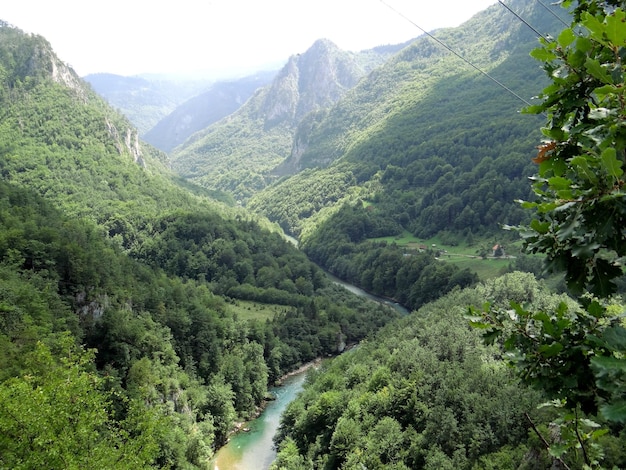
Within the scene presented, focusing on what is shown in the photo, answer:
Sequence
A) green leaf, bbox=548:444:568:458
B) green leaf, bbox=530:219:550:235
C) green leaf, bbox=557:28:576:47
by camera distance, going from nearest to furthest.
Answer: green leaf, bbox=557:28:576:47, green leaf, bbox=530:219:550:235, green leaf, bbox=548:444:568:458

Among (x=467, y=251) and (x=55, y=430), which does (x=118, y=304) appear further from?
(x=467, y=251)

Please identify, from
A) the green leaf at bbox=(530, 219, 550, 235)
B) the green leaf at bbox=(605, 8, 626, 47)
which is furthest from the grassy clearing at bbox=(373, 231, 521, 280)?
the green leaf at bbox=(605, 8, 626, 47)

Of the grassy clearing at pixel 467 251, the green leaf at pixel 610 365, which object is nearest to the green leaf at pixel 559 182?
the green leaf at pixel 610 365

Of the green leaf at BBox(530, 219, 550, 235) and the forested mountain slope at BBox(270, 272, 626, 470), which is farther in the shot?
the forested mountain slope at BBox(270, 272, 626, 470)

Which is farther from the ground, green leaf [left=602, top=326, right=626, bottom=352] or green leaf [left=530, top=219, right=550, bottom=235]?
green leaf [left=530, top=219, right=550, bottom=235]

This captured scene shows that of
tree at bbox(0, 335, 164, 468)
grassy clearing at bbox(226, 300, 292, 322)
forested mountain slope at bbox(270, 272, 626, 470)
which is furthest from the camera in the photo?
grassy clearing at bbox(226, 300, 292, 322)

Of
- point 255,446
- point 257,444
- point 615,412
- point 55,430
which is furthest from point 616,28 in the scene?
point 257,444

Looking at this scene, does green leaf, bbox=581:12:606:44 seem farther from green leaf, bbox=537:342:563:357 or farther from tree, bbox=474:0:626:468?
green leaf, bbox=537:342:563:357
